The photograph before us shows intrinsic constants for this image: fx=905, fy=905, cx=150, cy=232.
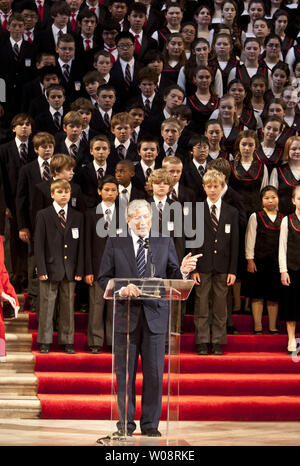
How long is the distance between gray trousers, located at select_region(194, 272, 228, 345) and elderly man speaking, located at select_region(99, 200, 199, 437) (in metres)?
A: 1.73

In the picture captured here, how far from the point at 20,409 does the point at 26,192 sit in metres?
1.90

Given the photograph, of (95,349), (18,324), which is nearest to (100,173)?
(18,324)

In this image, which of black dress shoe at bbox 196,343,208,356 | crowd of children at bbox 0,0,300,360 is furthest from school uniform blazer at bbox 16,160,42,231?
black dress shoe at bbox 196,343,208,356

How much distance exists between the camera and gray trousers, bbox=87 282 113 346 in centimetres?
643

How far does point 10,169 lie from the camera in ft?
23.8

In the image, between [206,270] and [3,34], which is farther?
[3,34]

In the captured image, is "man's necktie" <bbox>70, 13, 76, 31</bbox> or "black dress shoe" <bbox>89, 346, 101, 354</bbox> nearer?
"black dress shoe" <bbox>89, 346, 101, 354</bbox>

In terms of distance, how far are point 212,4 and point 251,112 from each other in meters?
2.01

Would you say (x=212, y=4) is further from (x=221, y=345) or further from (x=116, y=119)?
(x=221, y=345)

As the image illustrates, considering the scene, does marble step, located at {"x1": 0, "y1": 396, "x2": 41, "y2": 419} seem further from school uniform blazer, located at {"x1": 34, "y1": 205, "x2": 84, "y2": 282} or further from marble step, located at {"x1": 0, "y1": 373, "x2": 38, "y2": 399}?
school uniform blazer, located at {"x1": 34, "y1": 205, "x2": 84, "y2": 282}

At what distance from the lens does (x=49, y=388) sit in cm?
594

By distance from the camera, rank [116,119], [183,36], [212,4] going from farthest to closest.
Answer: [212,4] < [183,36] < [116,119]

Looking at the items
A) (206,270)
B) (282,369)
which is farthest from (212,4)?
(282,369)

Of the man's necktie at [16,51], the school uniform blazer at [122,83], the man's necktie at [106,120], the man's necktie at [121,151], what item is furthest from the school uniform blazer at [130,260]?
the man's necktie at [16,51]
